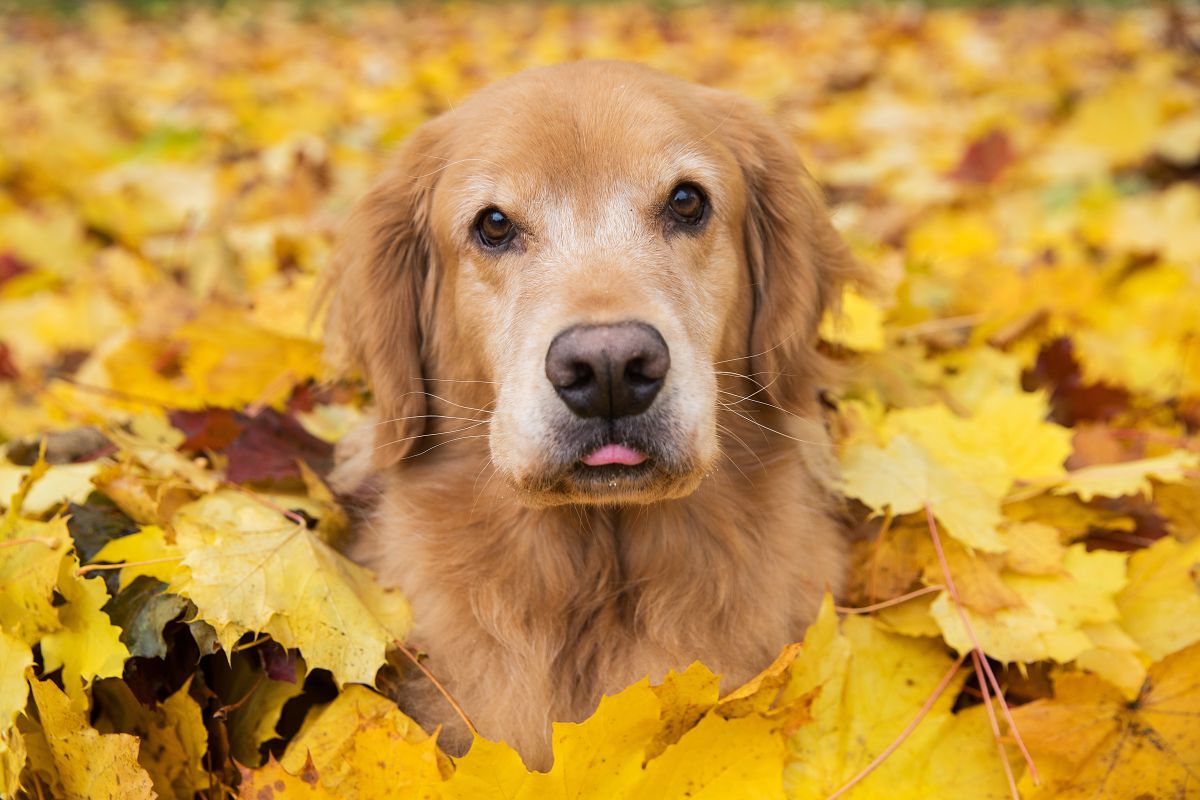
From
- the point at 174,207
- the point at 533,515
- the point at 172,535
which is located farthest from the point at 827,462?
the point at 174,207

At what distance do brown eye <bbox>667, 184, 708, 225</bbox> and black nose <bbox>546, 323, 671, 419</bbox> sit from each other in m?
0.59

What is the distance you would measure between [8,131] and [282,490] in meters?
6.26

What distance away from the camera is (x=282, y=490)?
2814 mm

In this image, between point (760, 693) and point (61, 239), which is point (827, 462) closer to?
point (760, 693)

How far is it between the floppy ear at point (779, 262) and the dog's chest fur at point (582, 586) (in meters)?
0.23

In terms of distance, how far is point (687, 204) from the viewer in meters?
2.56

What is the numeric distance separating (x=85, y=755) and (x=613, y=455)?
4.02ft

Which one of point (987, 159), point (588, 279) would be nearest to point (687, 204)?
point (588, 279)

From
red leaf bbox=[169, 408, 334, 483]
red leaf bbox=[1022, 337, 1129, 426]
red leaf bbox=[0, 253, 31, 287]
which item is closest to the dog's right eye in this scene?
red leaf bbox=[169, 408, 334, 483]

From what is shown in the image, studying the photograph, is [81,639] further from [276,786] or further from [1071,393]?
[1071,393]

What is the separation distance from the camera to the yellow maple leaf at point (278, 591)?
2.11m

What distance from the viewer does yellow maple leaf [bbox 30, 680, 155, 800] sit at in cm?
196

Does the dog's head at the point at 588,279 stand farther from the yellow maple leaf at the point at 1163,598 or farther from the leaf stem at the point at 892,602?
the yellow maple leaf at the point at 1163,598

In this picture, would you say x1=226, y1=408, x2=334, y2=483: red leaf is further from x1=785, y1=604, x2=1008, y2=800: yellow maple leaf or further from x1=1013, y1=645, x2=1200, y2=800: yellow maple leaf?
x1=1013, y1=645, x2=1200, y2=800: yellow maple leaf
